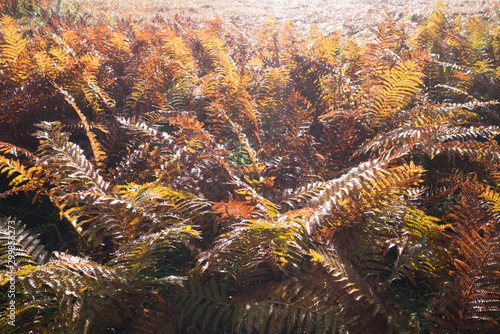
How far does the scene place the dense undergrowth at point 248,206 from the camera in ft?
4.00

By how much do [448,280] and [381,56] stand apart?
232cm

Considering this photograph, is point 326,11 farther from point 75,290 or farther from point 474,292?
point 75,290

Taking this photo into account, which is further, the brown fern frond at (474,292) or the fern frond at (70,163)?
the fern frond at (70,163)

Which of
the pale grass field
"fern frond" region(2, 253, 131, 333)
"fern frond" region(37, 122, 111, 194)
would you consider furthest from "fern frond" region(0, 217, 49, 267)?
the pale grass field

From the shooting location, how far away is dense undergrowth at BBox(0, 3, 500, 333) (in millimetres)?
1220

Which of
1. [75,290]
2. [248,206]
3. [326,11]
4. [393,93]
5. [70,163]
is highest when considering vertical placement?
[326,11]

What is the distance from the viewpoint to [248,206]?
1389mm

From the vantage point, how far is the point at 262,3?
13.3 m

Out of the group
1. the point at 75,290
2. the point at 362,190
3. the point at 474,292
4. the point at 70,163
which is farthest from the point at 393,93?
the point at 75,290

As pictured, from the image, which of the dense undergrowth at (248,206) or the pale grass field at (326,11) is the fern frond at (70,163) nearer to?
the dense undergrowth at (248,206)

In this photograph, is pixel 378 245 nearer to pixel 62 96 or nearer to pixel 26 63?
pixel 62 96

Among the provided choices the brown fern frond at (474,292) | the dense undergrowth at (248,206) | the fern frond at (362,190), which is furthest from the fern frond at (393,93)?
the brown fern frond at (474,292)

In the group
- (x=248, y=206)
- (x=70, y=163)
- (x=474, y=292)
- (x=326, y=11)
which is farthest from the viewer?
(x=326, y=11)

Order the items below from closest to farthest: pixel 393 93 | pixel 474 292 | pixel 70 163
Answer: pixel 474 292 < pixel 70 163 < pixel 393 93
